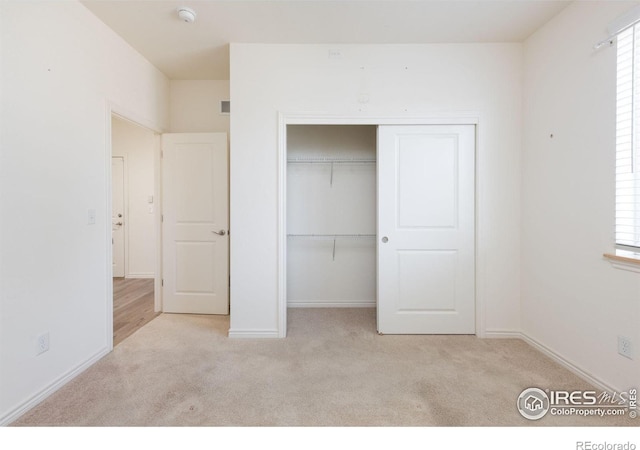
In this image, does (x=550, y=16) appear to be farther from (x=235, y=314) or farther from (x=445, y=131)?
(x=235, y=314)

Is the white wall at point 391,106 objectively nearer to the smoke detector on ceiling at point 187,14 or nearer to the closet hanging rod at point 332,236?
the smoke detector on ceiling at point 187,14

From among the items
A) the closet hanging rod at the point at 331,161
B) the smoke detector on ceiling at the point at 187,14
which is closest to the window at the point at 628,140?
the closet hanging rod at the point at 331,161

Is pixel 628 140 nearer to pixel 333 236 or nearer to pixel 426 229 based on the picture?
pixel 426 229

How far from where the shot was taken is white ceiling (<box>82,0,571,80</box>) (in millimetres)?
2154

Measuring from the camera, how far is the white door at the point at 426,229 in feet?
8.91

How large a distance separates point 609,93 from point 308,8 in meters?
2.18

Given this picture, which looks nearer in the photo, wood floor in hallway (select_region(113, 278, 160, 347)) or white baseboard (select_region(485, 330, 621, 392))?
white baseboard (select_region(485, 330, 621, 392))

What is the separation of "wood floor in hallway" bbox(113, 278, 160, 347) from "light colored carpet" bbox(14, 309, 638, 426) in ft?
0.61

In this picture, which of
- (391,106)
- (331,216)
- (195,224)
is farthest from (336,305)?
(391,106)

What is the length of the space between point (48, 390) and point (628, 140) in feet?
13.3

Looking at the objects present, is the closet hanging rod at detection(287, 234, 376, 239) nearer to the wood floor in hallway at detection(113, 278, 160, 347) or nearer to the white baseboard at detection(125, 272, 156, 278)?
the wood floor in hallway at detection(113, 278, 160, 347)

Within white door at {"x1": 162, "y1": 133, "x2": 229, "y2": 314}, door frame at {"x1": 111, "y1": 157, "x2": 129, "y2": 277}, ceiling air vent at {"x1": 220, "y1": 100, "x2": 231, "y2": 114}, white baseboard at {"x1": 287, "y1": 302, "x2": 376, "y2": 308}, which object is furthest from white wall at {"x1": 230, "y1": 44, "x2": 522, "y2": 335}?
door frame at {"x1": 111, "y1": 157, "x2": 129, "y2": 277}

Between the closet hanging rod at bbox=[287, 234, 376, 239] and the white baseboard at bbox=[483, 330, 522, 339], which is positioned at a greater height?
the closet hanging rod at bbox=[287, 234, 376, 239]

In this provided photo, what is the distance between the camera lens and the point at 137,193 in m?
4.92
